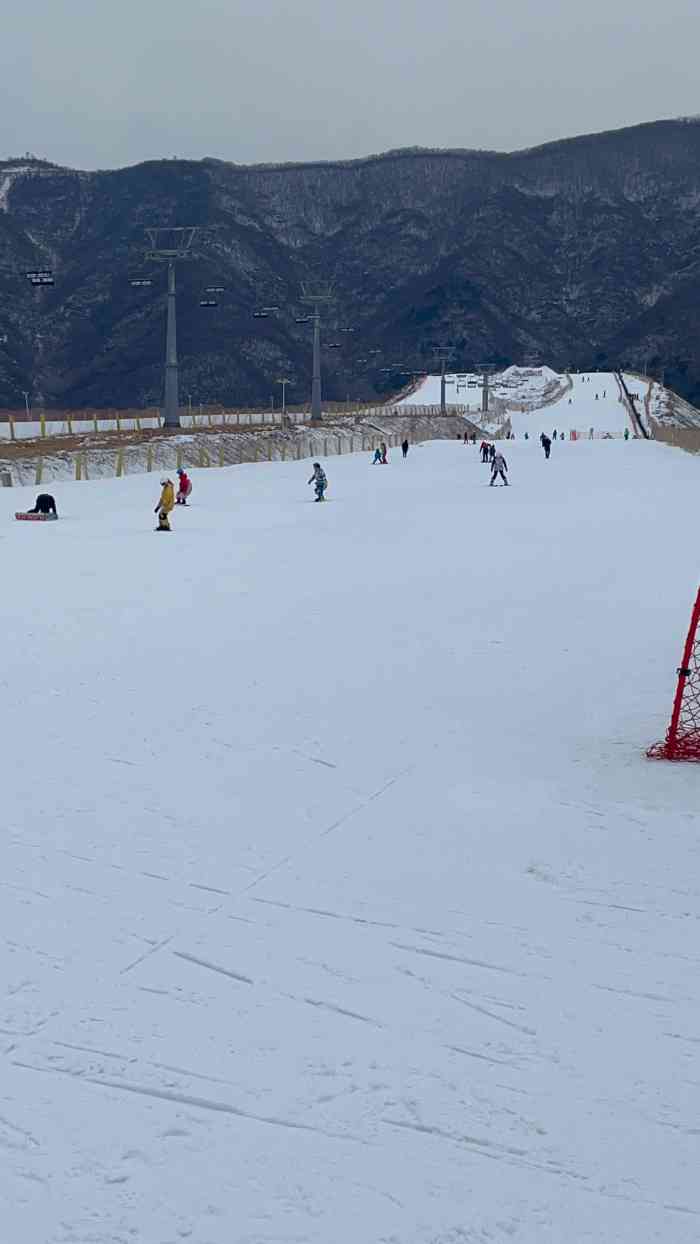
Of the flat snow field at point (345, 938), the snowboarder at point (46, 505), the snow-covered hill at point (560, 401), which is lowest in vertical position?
the flat snow field at point (345, 938)

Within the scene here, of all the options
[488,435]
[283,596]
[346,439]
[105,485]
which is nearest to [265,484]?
[105,485]

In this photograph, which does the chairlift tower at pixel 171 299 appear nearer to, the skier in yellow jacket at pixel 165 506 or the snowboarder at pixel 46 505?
the snowboarder at pixel 46 505

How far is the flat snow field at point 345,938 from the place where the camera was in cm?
393

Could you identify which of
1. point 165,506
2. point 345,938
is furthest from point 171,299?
point 345,938

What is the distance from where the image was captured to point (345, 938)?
5703 millimetres

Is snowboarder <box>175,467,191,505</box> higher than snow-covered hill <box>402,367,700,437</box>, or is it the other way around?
Result: snow-covered hill <box>402,367,700,437</box>

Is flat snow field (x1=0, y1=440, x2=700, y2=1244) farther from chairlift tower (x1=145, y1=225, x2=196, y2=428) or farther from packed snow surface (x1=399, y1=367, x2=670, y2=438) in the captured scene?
packed snow surface (x1=399, y1=367, x2=670, y2=438)

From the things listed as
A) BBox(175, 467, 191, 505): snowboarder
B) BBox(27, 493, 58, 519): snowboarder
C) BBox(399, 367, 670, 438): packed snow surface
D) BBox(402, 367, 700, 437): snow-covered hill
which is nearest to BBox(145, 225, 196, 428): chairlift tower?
BBox(175, 467, 191, 505): snowboarder

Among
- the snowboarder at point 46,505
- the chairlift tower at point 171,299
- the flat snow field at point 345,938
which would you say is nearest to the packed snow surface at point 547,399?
the chairlift tower at point 171,299

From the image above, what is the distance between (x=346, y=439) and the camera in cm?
7275

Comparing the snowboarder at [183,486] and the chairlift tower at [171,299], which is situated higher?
the chairlift tower at [171,299]

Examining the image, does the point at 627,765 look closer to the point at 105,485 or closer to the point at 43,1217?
the point at 43,1217

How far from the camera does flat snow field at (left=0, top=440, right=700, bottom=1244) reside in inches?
155

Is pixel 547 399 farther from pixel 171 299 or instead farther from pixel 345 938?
pixel 345 938
